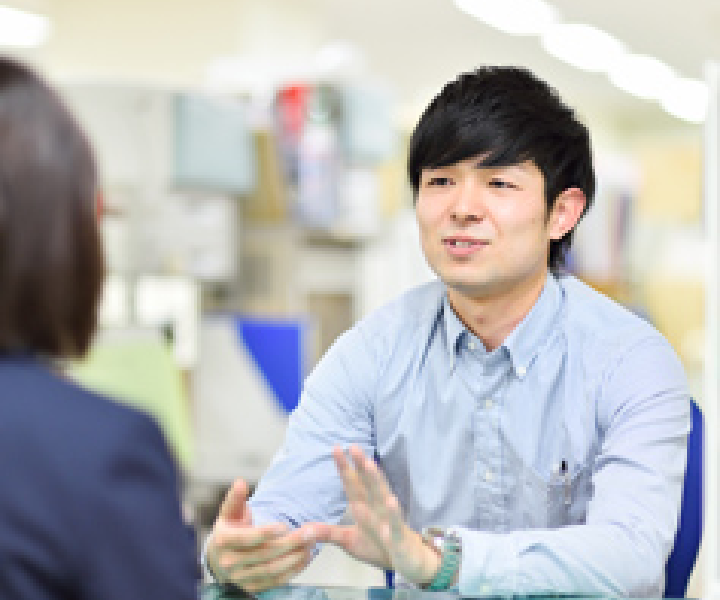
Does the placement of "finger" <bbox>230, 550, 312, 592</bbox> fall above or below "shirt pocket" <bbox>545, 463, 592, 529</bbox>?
below

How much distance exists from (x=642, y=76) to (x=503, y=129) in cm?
861

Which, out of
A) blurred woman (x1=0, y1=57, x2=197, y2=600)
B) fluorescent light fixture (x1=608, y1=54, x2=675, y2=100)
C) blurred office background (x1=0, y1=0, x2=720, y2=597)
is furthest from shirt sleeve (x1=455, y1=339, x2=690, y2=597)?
fluorescent light fixture (x1=608, y1=54, x2=675, y2=100)

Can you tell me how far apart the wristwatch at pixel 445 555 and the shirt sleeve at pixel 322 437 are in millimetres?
286

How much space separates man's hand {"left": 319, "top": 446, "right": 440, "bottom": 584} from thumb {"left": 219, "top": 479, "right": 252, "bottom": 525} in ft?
0.29

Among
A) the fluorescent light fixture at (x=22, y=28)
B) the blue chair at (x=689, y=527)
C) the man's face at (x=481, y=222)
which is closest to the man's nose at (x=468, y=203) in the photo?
the man's face at (x=481, y=222)

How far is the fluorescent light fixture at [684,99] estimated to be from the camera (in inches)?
388

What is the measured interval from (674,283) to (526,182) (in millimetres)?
3788

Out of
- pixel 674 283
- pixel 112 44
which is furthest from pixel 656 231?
Result: pixel 112 44

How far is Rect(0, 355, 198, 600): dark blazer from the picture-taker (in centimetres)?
75

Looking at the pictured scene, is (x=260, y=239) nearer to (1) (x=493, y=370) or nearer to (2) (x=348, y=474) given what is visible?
(1) (x=493, y=370)

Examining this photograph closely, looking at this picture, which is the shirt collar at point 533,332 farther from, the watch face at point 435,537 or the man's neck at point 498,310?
the watch face at point 435,537

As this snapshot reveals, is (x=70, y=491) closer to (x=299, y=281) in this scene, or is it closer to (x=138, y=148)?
(x=138, y=148)

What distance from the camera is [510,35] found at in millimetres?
8133

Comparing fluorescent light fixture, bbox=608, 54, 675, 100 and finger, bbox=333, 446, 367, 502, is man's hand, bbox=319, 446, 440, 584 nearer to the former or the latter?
finger, bbox=333, 446, 367, 502
